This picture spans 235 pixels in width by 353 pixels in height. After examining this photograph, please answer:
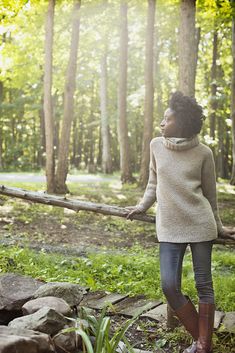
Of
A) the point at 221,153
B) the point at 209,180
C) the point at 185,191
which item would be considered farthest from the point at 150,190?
the point at 221,153

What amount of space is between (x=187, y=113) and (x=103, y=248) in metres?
5.42

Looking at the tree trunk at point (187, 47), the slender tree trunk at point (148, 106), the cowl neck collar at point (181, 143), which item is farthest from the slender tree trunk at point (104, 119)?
the cowl neck collar at point (181, 143)

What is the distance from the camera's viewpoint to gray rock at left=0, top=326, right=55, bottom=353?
10.9 ft

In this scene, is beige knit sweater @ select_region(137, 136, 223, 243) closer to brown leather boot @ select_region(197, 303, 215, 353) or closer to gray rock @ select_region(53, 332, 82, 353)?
brown leather boot @ select_region(197, 303, 215, 353)

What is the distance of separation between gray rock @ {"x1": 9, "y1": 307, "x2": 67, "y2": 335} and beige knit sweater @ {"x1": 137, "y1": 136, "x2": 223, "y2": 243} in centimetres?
121

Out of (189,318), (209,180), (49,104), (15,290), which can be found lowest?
(15,290)

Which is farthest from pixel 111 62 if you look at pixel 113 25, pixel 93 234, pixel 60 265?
pixel 60 265

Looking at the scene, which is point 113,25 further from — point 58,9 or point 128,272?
point 128,272

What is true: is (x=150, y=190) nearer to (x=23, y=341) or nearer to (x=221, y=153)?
(x=23, y=341)

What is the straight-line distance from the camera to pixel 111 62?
98.7 ft

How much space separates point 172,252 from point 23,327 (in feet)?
4.81

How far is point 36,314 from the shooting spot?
4125mm

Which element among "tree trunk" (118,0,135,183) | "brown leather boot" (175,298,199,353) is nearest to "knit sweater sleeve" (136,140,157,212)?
"brown leather boot" (175,298,199,353)

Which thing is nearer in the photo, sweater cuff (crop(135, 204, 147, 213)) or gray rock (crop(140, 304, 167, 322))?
sweater cuff (crop(135, 204, 147, 213))
